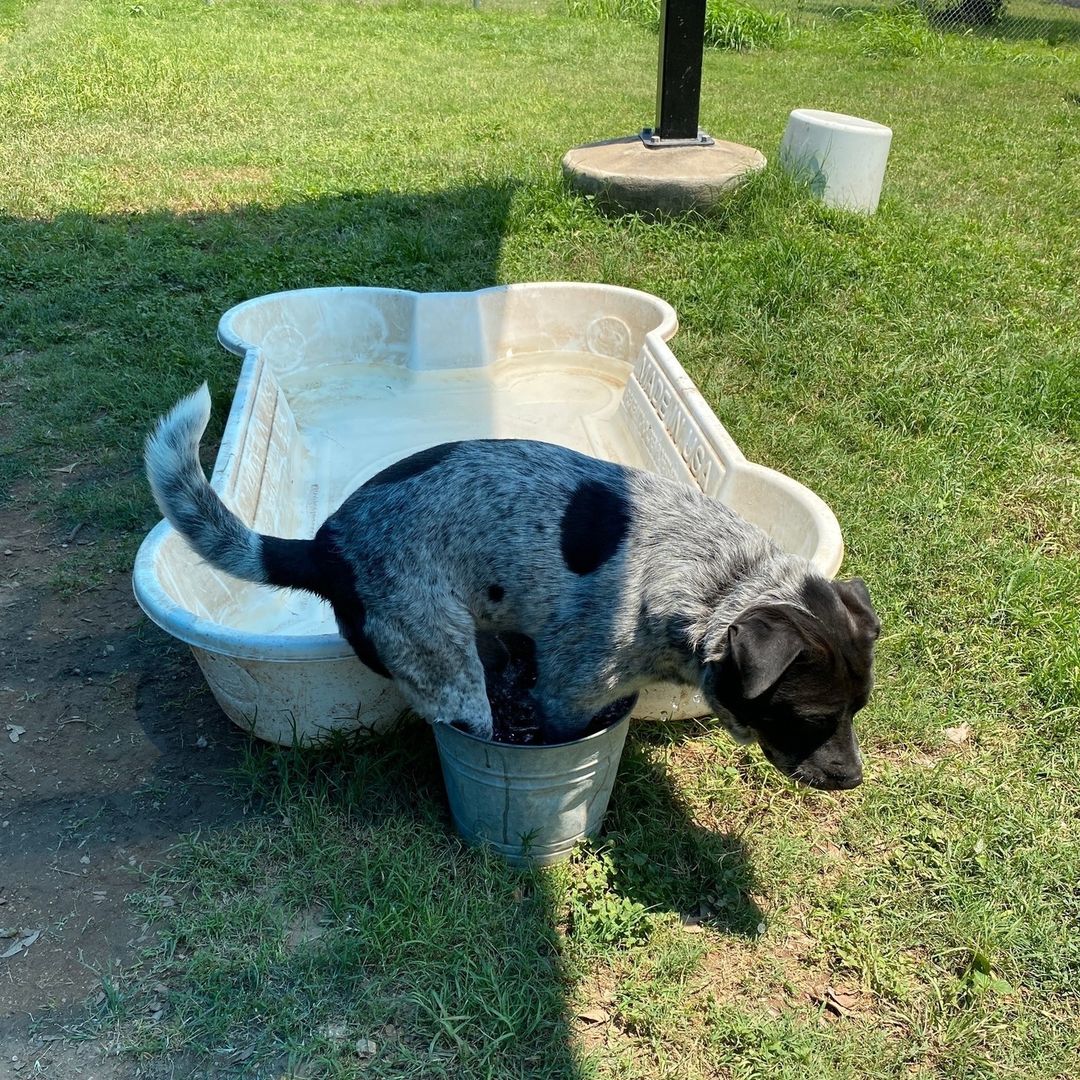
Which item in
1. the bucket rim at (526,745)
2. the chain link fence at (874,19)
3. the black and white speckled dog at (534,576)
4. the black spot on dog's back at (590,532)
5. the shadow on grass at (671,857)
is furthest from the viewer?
the chain link fence at (874,19)

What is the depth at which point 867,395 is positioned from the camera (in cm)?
628

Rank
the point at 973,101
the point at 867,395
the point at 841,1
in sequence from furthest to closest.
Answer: the point at 841,1
the point at 973,101
the point at 867,395

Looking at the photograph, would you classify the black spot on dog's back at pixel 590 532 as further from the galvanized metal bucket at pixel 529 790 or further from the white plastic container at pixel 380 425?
the white plastic container at pixel 380 425

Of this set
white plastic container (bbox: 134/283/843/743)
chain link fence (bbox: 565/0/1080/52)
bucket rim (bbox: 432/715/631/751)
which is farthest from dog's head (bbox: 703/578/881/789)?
chain link fence (bbox: 565/0/1080/52)

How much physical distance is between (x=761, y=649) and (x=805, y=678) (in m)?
0.25

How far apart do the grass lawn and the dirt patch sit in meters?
0.15

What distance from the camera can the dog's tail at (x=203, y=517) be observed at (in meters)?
3.36

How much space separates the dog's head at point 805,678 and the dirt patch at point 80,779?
81.1 inches

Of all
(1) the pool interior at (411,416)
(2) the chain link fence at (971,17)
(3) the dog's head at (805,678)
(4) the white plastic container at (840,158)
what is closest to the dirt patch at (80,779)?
(1) the pool interior at (411,416)

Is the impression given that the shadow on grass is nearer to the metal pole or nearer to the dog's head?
the dog's head

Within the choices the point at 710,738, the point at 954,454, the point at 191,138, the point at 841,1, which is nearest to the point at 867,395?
the point at 954,454

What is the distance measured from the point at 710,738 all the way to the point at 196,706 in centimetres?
230

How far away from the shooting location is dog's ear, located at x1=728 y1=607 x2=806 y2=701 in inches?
111

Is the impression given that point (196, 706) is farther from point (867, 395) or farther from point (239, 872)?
point (867, 395)
